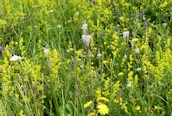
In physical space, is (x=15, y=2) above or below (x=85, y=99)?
above

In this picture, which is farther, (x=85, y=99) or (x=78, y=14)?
(x=78, y=14)

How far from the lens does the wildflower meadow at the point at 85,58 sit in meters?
1.74

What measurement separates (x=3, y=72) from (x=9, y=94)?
0.17m

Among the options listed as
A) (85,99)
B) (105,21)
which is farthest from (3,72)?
(105,21)

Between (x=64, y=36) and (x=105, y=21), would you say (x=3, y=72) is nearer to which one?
(x=64, y=36)

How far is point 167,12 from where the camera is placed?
2.93 metres

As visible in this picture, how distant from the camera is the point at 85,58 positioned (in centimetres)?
227

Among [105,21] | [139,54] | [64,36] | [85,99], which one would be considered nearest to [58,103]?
[85,99]

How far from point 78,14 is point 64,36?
0.81 feet

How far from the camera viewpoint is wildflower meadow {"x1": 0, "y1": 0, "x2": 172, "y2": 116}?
5.71 ft

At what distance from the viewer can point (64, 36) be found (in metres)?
2.70

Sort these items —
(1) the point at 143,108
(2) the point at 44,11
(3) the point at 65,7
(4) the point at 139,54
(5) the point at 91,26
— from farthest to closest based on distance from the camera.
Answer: (3) the point at 65,7 → (2) the point at 44,11 → (5) the point at 91,26 → (4) the point at 139,54 → (1) the point at 143,108

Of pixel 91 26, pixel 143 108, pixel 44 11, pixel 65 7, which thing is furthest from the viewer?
pixel 65 7

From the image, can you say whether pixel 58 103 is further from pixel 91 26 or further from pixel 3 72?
pixel 91 26
